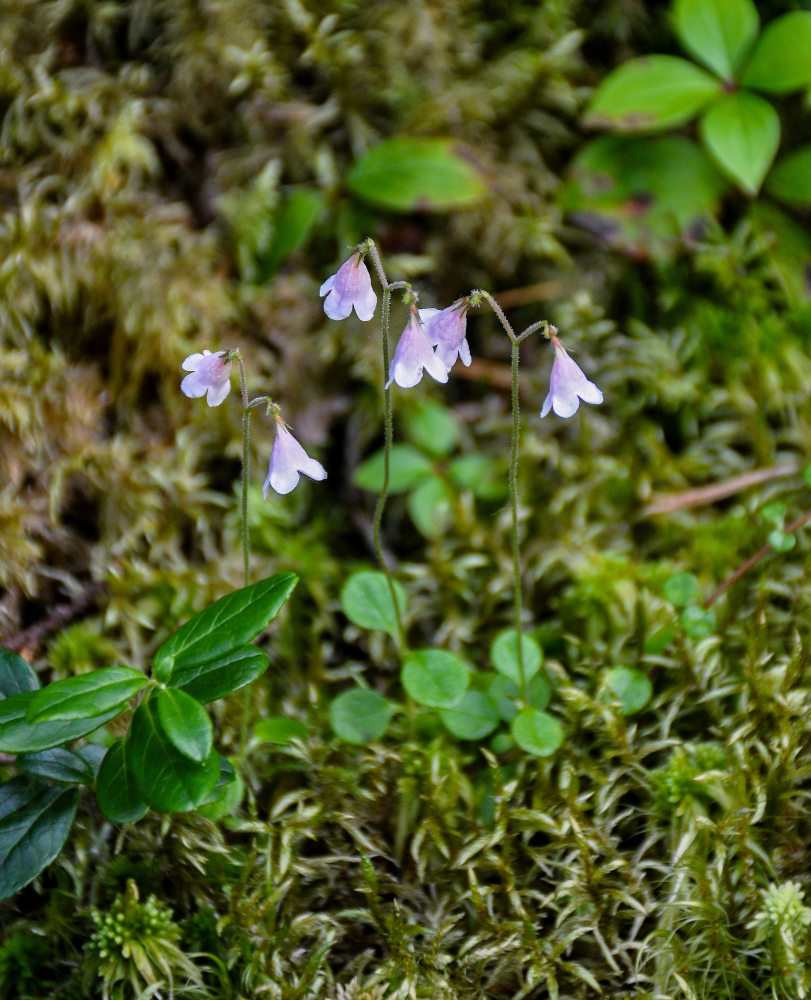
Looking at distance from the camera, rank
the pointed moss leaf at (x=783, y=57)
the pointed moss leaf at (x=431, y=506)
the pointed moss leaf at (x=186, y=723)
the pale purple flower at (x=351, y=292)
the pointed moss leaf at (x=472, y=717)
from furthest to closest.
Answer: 1. the pointed moss leaf at (x=783, y=57)
2. the pointed moss leaf at (x=431, y=506)
3. the pointed moss leaf at (x=472, y=717)
4. the pale purple flower at (x=351, y=292)
5. the pointed moss leaf at (x=186, y=723)

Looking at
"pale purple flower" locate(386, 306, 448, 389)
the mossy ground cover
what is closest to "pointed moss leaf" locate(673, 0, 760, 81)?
the mossy ground cover

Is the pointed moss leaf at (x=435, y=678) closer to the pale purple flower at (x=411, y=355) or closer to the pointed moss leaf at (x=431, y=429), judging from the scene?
the pale purple flower at (x=411, y=355)

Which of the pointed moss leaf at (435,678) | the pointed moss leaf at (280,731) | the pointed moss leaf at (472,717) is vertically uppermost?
the pointed moss leaf at (435,678)

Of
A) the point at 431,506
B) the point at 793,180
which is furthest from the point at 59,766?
the point at 793,180

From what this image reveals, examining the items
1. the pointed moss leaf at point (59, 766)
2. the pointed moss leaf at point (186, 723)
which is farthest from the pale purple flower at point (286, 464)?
the pointed moss leaf at point (59, 766)

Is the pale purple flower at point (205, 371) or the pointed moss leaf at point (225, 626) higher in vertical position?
the pale purple flower at point (205, 371)

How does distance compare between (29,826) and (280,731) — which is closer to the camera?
(29,826)

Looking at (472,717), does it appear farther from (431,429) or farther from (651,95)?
(651,95)


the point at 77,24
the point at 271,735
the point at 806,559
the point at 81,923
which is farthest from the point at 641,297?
the point at 81,923
